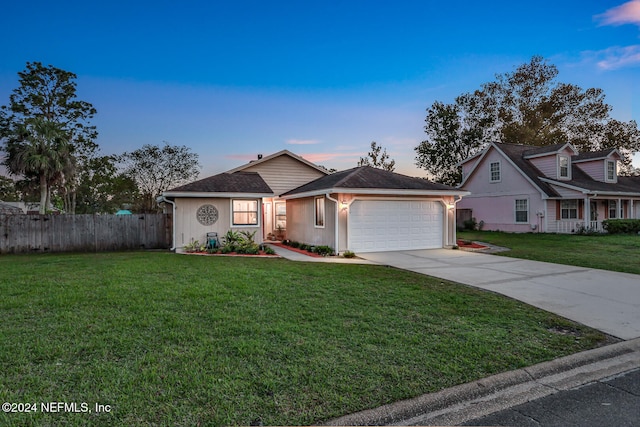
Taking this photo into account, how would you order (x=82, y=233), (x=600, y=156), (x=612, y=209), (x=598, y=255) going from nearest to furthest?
(x=598, y=255) < (x=82, y=233) < (x=600, y=156) < (x=612, y=209)

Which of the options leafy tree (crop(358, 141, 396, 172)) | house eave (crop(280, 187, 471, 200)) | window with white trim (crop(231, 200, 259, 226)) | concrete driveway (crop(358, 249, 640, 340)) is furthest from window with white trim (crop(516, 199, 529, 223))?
window with white trim (crop(231, 200, 259, 226))

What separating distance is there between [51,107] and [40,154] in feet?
37.4

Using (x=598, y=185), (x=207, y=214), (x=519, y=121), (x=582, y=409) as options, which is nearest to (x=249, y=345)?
(x=582, y=409)

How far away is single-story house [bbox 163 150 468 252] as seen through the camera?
42.0 ft

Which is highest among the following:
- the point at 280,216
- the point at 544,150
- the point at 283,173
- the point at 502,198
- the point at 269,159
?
the point at 544,150

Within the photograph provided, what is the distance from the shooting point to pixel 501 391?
308 centimetres

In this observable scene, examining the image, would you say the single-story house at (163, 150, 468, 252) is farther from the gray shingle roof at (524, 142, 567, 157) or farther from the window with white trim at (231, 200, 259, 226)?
the gray shingle roof at (524, 142, 567, 157)

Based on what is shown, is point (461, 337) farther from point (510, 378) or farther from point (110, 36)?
point (110, 36)

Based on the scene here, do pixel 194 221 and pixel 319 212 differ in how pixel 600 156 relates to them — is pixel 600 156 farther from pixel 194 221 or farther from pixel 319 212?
pixel 194 221

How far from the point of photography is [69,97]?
Result: 2738cm

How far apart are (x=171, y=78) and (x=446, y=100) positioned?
2642 centimetres

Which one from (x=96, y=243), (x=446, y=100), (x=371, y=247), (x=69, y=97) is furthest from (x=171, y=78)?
(x=446, y=100)

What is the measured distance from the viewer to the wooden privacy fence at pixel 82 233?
1352 centimetres

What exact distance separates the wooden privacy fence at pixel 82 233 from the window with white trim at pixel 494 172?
812 inches
